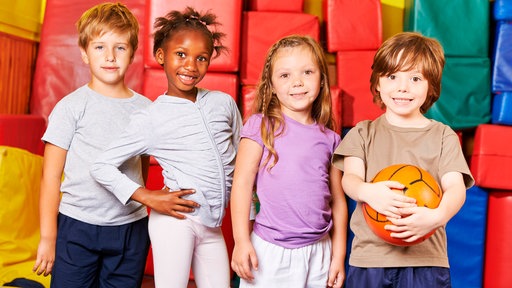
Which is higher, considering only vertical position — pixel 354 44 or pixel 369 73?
pixel 354 44

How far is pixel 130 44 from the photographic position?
77.9 inches

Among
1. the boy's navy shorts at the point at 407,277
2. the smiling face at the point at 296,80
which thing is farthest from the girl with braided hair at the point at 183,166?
the boy's navy shorts at the point at 407,277

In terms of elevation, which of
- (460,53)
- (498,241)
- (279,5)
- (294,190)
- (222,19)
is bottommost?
(498,241)

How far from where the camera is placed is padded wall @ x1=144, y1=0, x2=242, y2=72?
3027 millimetres

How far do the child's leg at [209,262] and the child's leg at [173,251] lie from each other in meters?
0.06

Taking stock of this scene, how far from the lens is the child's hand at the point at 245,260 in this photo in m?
1.67

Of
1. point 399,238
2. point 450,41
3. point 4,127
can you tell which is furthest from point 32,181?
point 450,41

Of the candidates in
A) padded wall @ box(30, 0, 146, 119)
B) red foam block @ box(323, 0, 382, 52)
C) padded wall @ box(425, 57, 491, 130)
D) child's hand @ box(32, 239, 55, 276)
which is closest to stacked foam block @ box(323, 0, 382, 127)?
red foam block @ box(323, 0, 382, 52)

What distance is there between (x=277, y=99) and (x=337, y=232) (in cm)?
47

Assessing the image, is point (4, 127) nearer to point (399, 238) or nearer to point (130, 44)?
point (130, 44)

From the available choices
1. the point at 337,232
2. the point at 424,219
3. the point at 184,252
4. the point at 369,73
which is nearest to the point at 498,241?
the point at 369,73

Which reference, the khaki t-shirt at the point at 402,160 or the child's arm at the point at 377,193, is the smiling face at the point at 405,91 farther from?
the child's arm at the point at 377,193

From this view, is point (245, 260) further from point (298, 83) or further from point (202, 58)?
point (202, 58)

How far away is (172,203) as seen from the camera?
1.74 metres
